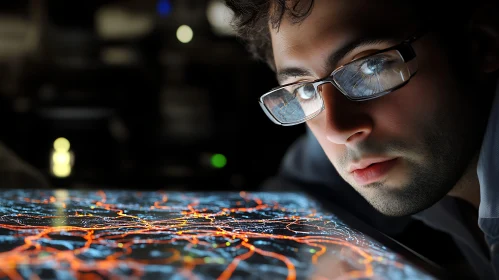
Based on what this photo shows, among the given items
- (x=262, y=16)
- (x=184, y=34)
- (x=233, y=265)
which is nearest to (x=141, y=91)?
(x=184, y=34)

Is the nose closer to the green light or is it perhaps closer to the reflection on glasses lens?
the reflection on glasses lens

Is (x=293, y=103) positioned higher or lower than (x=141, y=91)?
lower

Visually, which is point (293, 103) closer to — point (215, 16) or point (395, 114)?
Result: point (395, 114)

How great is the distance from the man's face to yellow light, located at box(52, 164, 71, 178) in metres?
2.14

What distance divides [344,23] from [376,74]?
0.38 ft

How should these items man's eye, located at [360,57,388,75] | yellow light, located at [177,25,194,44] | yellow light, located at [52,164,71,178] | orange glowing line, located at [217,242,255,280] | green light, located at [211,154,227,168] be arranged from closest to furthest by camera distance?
orange glowing line, located at [217,242,255,280] < man's eye, located at [360,57,388,75] < yellow light, located at [52,164,71,178] < green light, located at [211,154,227,168] < yellow light, located at [177,25,194,44]

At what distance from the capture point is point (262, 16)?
1.12 metres

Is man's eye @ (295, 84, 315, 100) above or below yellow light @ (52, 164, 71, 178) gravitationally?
above

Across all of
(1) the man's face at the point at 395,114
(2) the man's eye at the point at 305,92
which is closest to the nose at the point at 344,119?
(1) the man's face at the point at 395,114

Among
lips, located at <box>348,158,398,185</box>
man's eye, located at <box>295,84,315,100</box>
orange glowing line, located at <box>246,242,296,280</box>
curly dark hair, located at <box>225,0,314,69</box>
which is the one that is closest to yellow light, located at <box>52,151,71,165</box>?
curly dark hair, located at <box>225,0,314,69</box>

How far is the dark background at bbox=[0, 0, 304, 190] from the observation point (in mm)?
2891

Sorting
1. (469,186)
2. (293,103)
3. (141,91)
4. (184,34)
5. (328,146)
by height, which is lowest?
(469,186)

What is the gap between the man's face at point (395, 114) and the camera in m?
0.90

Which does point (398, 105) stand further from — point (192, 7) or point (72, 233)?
point (192, 7)
